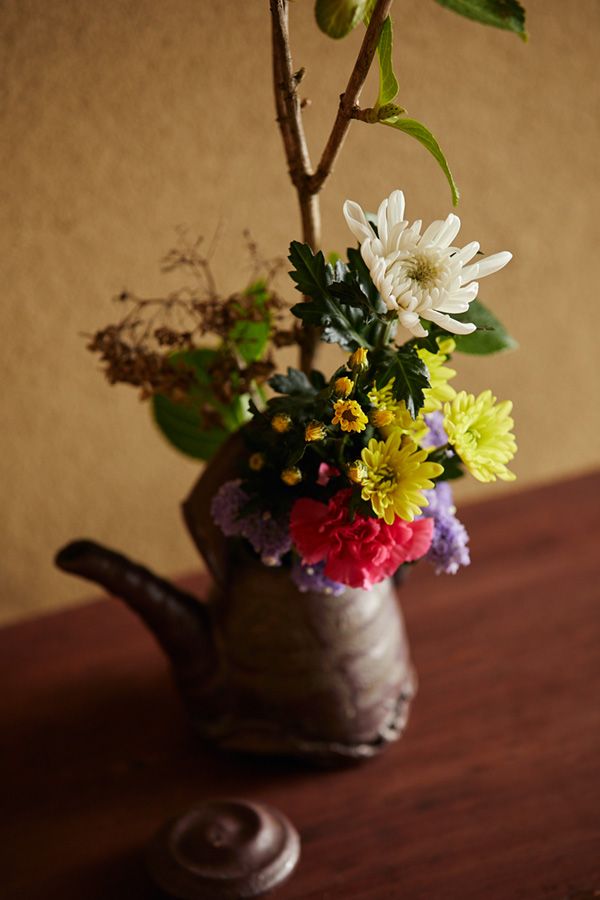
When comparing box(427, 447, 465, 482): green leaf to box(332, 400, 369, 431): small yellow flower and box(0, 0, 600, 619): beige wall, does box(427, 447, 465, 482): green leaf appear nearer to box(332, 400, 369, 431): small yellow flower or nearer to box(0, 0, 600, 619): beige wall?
box(332, 400, 369, 431): small yellow flower

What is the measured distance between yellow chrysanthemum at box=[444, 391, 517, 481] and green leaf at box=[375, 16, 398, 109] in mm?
196

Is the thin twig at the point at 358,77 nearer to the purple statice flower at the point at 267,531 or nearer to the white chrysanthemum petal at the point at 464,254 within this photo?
the white chrysanthemum petal at the point at 464,254

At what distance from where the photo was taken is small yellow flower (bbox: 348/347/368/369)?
576 mm

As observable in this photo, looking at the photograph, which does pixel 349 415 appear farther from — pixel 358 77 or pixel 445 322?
pixel 358 77

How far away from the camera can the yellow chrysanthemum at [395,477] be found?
22.8 inches

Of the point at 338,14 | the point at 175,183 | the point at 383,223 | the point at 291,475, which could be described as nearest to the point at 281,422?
the point at 291,475

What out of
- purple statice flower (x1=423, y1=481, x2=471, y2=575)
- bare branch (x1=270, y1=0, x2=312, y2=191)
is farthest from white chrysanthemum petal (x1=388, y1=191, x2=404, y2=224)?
purple statice flower (x1=423, y1=481, x2=471, y2=575)

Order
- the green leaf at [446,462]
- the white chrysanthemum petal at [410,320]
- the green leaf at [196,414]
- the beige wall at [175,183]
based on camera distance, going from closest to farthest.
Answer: the white chrysanthemum petal at [410,320], the green leaf at [446,462], the green leaf at [196,414], the beige wall at [175,183]

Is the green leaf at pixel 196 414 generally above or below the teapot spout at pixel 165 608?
above

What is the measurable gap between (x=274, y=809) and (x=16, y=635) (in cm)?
40

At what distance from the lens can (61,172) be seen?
91 cm

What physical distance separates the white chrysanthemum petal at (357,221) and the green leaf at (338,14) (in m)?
0.12

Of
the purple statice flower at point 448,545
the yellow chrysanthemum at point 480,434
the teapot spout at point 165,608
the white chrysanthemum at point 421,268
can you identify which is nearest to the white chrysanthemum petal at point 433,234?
the white chrysanthemum at point 421,268

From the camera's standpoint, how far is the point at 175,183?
939 millimetres
